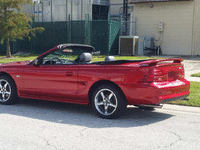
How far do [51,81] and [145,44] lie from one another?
1943 centimetres

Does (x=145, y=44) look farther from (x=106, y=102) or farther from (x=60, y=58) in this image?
(x=106, y=102)

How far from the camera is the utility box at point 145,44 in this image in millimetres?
24734

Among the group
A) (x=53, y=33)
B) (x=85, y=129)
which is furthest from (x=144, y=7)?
(x=85, y=129)

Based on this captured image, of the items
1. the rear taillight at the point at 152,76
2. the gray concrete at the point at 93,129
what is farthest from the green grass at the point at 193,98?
the rear taillight at the point at 152,76

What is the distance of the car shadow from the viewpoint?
5774 millimetres

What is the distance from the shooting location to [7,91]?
7.39 m

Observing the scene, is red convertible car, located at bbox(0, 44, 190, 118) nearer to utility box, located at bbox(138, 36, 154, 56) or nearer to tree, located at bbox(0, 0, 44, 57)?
tree, located at bbox(0, 0, 44, 57)

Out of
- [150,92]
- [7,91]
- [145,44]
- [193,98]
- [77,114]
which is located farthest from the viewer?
[145,44]

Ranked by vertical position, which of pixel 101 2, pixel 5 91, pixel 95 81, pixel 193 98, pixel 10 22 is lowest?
pixel 193 98

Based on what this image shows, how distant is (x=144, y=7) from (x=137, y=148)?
23.9m

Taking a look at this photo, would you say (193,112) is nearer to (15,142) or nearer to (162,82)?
(162,82)

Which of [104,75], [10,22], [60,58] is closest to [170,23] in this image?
[10,22]

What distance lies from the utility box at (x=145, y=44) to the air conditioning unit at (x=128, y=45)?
1.55ft

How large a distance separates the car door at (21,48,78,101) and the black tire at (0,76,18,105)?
0.91 ft
